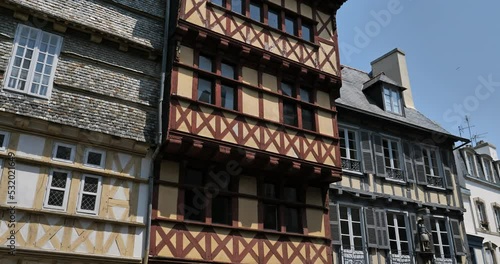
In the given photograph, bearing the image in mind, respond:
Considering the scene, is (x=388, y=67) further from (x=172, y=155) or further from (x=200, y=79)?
(x=172, y=155)

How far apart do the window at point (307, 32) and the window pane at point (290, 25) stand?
0.36 meters

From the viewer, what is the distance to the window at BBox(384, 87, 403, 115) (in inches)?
642

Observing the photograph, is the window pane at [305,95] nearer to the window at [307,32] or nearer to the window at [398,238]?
the window at [307,32]

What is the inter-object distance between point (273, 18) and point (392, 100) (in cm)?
634

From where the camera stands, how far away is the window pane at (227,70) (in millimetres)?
11305

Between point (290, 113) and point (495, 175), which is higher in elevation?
point (495, 175)

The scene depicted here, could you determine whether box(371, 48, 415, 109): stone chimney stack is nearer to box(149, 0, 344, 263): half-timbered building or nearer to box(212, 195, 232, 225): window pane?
box(149, 0, 344, 263): half-timbered building

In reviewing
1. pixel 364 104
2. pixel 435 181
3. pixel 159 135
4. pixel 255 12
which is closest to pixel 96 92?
pixel 159 135

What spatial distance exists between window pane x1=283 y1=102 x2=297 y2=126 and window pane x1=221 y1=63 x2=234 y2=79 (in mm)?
1728

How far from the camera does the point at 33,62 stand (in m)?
9.35

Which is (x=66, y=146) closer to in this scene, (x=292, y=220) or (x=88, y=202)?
(x=88, y=202)

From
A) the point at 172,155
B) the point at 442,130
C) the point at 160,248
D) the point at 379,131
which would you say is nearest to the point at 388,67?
the point at 442,130

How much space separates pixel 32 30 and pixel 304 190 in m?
7.42

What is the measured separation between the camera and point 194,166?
10.3 m
